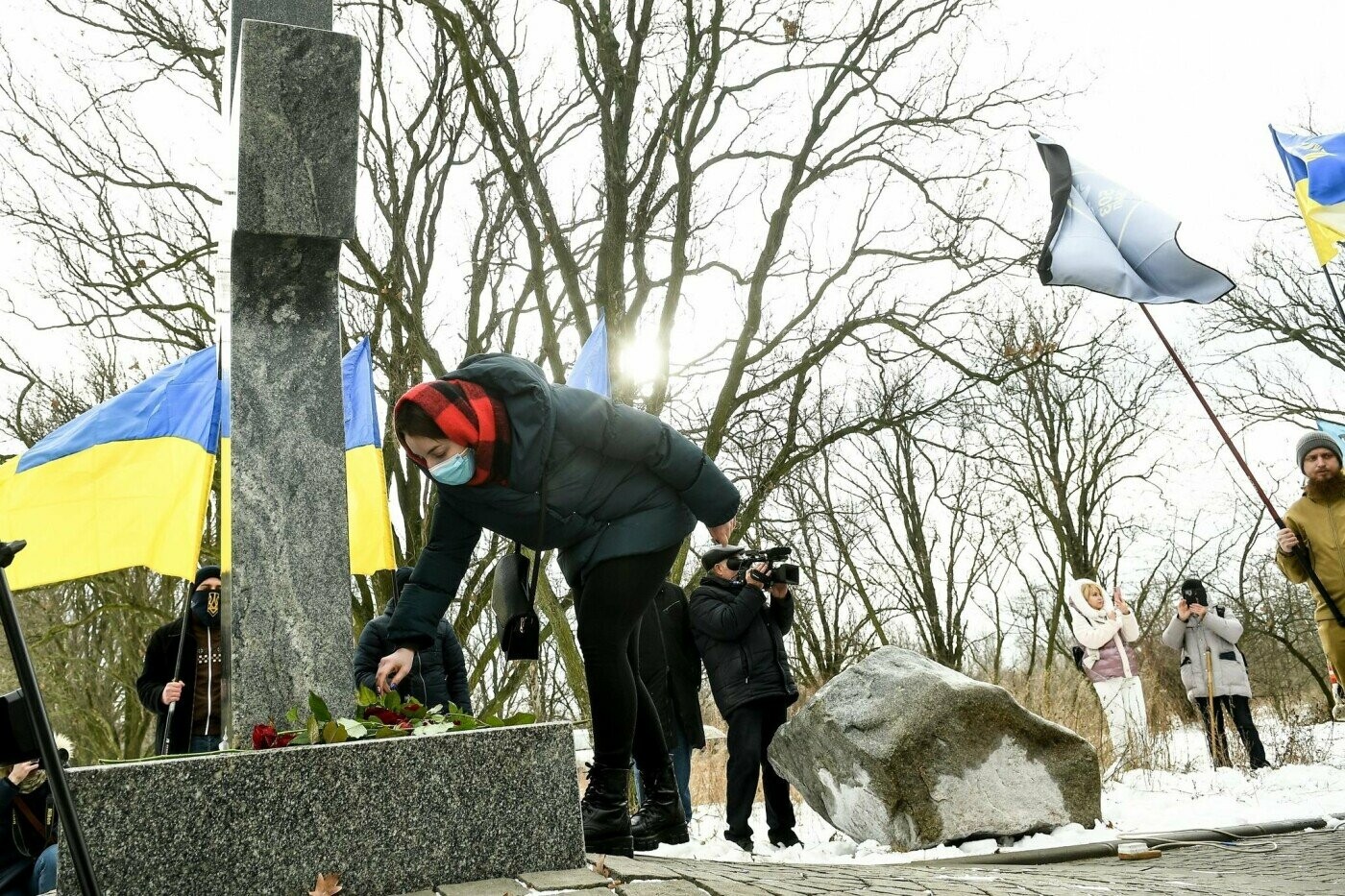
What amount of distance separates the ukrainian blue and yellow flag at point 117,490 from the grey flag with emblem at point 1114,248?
5.67 meters

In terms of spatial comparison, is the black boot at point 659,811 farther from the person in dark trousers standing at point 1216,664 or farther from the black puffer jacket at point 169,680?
the person in dark trousers standing at point 1216,664

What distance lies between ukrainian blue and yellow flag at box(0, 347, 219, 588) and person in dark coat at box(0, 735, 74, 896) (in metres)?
2.29

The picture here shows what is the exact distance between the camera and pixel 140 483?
23.0 feet

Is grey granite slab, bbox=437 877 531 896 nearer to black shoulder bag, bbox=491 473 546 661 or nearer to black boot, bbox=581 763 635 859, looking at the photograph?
black boot, bbox=581 763 635 859

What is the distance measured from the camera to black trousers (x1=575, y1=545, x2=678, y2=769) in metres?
3.39

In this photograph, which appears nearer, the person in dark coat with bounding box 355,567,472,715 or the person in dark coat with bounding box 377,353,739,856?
the person in dark coat with bounding box 377,353,739,856

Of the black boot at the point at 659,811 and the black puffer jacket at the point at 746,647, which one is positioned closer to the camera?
the black boot at the point at 659,811

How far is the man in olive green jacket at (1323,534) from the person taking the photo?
5.96 m

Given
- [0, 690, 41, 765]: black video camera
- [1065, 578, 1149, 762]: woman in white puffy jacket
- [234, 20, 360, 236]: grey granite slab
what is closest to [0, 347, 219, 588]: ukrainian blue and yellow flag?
[234, 20, 360, 236]: grey granite slab

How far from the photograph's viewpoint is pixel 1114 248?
7004mm

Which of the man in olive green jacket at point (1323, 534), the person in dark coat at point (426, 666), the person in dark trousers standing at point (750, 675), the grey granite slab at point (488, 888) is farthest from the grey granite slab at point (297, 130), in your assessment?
the man in olive green jacket at point (1323, 534)

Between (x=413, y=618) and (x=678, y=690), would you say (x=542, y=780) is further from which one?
(x=678, y=690)

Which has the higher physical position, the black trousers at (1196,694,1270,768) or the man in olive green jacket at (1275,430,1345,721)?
the man in olive green jacket at (1275,430,1345,721)

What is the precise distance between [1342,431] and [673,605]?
5.26 m
